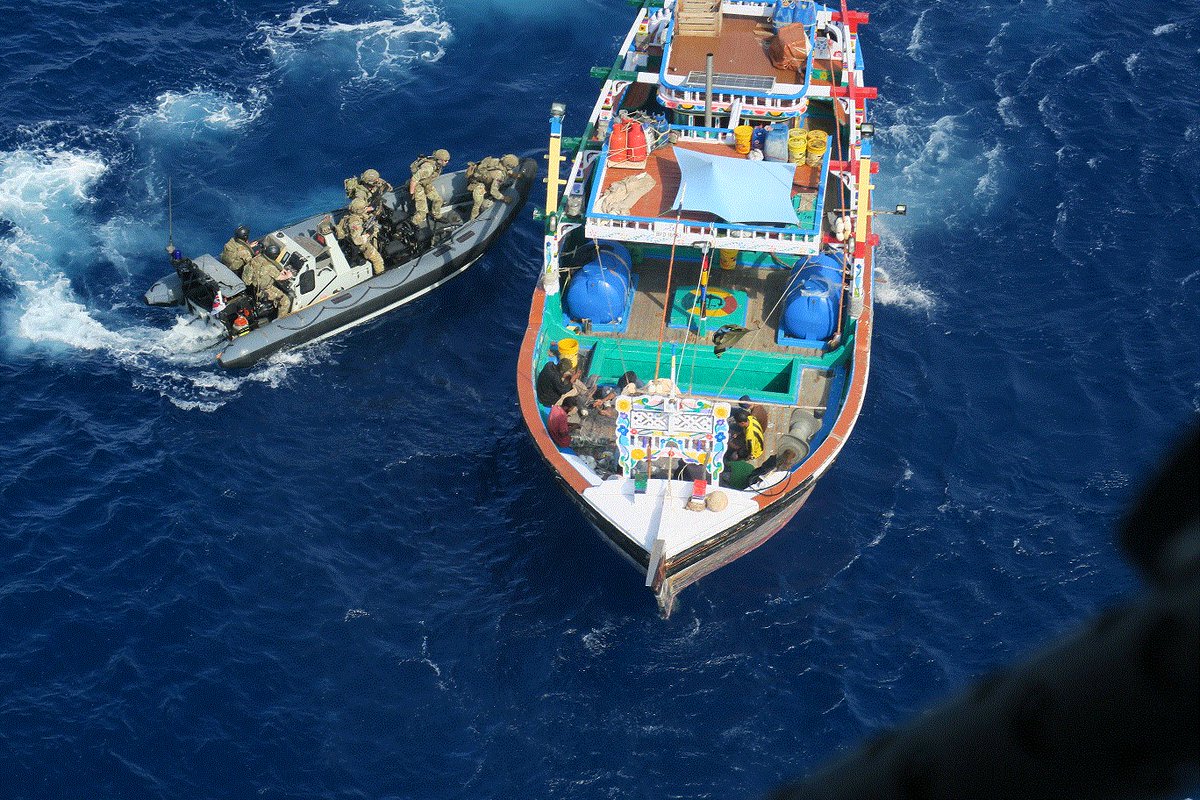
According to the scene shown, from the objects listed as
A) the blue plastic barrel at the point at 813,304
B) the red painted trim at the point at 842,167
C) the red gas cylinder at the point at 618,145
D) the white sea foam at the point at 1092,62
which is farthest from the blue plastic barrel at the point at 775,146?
the white sea foam at the point at 1092,62

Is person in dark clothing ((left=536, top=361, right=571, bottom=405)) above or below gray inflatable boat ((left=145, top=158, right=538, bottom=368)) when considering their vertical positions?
above

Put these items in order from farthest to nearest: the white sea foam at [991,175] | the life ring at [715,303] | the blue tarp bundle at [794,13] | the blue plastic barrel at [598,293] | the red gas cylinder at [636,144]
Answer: the white sea foam at [991,175] < the blue tarp bundle at [794,13] < the red gas cylinder at [636,144] < the life ring at [715,303] < the blue plastic barrel at [598,293]

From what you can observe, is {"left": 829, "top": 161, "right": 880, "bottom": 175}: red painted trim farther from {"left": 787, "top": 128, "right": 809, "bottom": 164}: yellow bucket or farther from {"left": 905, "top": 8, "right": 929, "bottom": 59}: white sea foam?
{"left": 905, "top": 8, "right": 929, "bottom": 59}: white sea foam

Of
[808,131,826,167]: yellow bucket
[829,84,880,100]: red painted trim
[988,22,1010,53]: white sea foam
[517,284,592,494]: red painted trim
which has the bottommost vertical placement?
[517,284,592,494]: red painted trim

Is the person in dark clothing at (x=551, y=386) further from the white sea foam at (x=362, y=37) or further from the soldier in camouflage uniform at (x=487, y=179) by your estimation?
the white sea foam at (x=362, y=37)

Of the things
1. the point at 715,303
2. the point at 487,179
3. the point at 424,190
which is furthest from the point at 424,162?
the point at 715,303

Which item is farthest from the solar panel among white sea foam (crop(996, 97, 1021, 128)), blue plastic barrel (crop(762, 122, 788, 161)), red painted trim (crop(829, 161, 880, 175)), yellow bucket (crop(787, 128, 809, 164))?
white sea foam (crop(996, 97, 1021, 128))
